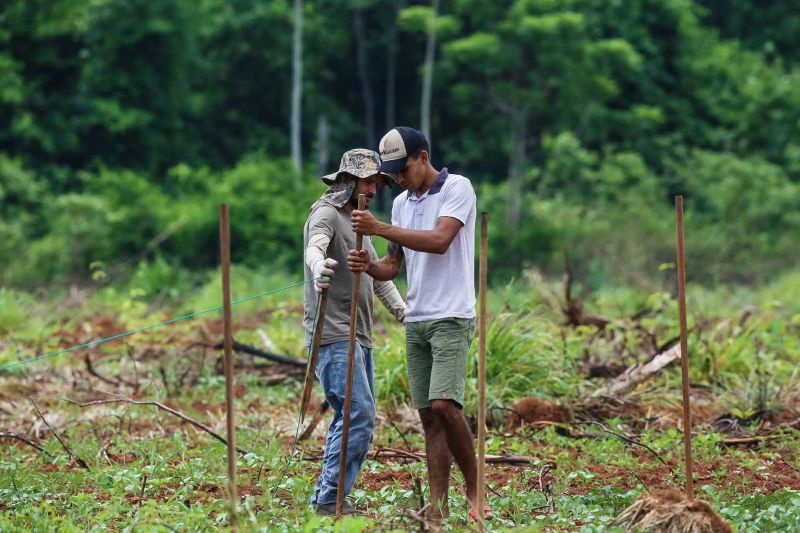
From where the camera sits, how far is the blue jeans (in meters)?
5.34

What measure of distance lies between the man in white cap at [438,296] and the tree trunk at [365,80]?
2634cm

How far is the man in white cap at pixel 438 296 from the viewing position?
527 centimetres

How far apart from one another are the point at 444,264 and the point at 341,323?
22.1 inches

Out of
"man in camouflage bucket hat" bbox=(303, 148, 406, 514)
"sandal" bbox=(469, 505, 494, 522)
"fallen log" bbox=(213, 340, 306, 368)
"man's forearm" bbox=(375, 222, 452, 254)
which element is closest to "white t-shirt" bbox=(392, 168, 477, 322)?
"man's forearm" bbox=(375, 222, 452, 254)

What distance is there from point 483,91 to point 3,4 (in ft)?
40.5

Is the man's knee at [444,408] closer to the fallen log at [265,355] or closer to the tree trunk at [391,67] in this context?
the fallen log at [265,355]

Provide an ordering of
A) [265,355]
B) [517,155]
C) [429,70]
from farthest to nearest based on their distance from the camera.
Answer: [517,155], [429,70], [265,355]

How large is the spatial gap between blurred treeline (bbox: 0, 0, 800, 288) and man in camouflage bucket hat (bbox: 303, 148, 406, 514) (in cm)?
1700

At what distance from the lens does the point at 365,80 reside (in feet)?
106

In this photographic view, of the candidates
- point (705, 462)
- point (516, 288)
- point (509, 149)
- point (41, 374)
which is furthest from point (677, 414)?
point (509, 149)

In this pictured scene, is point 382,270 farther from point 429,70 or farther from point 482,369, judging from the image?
point 429,70

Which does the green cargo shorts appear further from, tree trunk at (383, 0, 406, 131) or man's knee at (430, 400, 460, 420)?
tree trunk at (383, 0, 406, 131)

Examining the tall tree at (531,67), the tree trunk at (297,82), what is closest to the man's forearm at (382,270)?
the tall tree at (531,67)

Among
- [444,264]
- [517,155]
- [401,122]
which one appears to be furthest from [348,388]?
[401,122]
